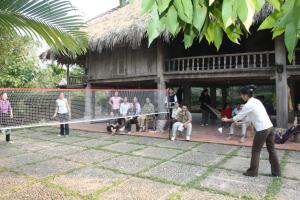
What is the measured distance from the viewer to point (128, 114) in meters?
10.5

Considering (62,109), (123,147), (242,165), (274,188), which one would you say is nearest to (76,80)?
(62,109)

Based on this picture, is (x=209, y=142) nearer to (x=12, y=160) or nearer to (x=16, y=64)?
(x=12, y=160)

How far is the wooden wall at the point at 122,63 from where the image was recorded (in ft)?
41.9

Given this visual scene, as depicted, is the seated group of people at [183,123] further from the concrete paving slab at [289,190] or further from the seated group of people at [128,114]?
the concrete paving slab at [289,190]

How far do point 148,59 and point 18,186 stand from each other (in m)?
8.83

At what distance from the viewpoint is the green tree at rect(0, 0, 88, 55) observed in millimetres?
2775

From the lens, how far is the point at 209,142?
9.09 metres

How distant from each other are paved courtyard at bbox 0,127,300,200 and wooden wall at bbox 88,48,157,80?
499 cm

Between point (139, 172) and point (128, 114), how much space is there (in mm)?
4927

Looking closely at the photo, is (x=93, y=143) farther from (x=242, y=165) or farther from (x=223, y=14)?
(x=223, y=14)

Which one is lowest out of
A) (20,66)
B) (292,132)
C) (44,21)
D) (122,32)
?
(292,132)

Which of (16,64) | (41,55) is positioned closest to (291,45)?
(16,64)

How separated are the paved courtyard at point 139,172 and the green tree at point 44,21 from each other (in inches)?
95.8

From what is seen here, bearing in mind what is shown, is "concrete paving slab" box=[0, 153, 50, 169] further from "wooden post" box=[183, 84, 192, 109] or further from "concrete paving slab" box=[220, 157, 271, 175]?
"wooden post" box=[183, 84, 192, 109]
